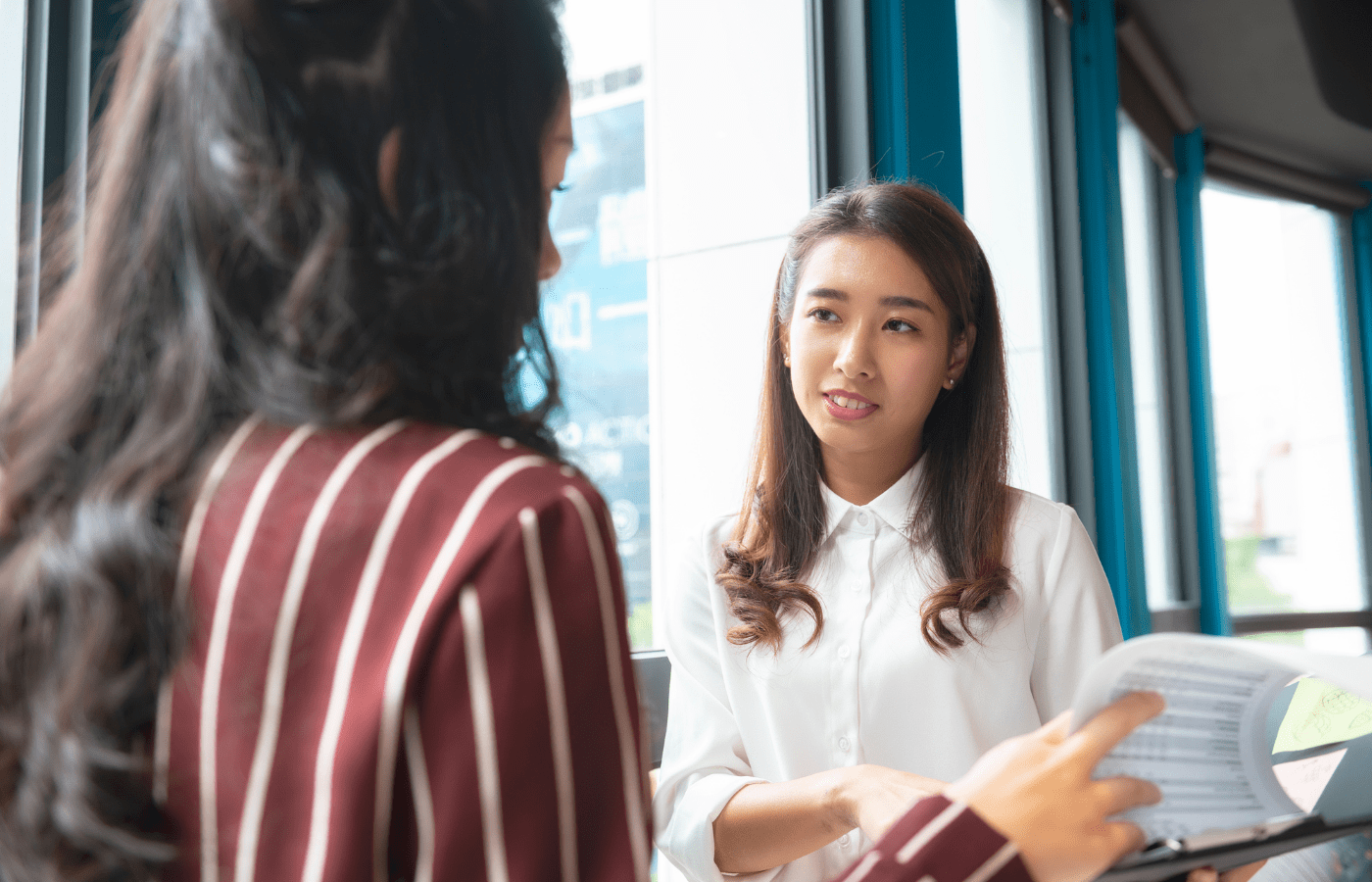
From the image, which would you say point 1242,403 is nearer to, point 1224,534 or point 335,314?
point 1224,534

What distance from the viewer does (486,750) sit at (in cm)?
45

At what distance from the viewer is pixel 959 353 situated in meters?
1.45

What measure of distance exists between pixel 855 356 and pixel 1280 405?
5.42 m

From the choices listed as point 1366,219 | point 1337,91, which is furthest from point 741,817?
point 1366,219

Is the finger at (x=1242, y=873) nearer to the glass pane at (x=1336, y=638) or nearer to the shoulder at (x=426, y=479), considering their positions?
the shoulder at (x=426, y=479)

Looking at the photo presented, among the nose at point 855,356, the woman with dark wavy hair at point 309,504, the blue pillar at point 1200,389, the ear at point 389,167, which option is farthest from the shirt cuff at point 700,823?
the blue pillar at point 1200,389

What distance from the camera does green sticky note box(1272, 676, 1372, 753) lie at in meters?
0.89

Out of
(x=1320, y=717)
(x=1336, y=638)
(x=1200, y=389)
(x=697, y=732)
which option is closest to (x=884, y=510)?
(x=697, y=732)

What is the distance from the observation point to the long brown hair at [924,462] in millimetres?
1317

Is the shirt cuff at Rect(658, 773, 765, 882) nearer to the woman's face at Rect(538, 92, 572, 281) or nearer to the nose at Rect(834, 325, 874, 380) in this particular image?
the nose at Rect(834, 325, 874, 380)

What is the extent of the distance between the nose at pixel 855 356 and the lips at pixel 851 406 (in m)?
0.03

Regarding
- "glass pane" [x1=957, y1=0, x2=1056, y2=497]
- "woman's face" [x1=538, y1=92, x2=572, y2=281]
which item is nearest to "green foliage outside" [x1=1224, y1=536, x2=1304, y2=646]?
"glass pane" [x1=957, y1=0, x2=1056, y2=497]

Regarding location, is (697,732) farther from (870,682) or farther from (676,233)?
(676,233)

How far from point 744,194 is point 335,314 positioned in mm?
1940
